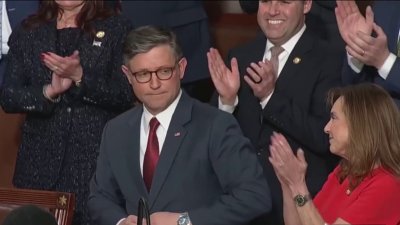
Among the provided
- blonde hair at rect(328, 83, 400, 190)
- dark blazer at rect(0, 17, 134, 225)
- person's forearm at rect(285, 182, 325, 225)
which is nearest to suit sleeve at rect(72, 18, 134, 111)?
dark blazer at rect(0, 17, 134, 225)

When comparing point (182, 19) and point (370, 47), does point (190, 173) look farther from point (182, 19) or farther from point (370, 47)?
point (182, 19)

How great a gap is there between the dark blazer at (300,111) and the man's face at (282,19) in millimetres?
62

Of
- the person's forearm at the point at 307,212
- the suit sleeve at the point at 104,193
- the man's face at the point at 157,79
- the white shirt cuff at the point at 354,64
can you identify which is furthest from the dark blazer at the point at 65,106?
the person's forearm at the point at 307,212

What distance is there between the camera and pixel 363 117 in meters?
3.73

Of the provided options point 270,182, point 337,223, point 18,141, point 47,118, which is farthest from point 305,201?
point 18,141

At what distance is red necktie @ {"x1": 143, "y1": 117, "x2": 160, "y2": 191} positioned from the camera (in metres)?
4.16

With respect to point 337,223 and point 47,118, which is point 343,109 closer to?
point 337,223

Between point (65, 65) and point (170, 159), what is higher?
point (65, 65)

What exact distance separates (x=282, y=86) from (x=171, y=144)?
0.75 meters

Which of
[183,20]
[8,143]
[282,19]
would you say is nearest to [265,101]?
[282,19]

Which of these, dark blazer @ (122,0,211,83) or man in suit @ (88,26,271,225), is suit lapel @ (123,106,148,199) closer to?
man in suit @ (88,26,271,225)

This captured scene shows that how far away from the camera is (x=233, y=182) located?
4027 millimetres

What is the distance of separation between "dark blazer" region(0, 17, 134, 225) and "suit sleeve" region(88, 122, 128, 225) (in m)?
0.49

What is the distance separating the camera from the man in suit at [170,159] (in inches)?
158
